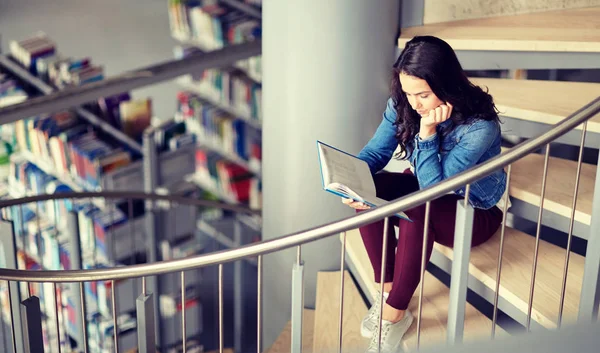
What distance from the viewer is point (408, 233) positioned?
2.23 meters

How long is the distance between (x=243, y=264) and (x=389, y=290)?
9.16ft

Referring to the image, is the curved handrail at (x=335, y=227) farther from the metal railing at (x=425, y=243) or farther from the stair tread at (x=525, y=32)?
the stair tread at (x=525, y=32)

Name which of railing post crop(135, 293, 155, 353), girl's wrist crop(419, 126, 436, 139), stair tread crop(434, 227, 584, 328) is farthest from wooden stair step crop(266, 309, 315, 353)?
girl's wrist crop(419, 126, 436, 139)

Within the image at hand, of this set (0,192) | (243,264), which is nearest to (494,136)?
(243,264)

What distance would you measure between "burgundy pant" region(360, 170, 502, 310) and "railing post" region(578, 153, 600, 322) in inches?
16.8

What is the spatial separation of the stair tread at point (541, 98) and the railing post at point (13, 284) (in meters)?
1.71

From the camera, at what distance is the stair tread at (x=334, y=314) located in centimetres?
265

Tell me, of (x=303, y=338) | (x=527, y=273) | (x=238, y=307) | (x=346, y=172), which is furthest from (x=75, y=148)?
(x=527, y=273)

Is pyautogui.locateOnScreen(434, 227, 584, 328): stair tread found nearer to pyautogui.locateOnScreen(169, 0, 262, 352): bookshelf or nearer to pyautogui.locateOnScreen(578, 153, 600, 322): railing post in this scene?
pyautogui.locateOnScreen(578, 153, 600, 322): railing post

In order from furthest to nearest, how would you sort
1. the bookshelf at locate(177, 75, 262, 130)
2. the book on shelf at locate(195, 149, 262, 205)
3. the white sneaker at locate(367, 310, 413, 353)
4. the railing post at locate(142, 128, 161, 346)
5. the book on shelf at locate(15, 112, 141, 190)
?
the book on shelf at locate(195, 149, 262, 205) < the bookshelf at locate(177, 75, 262, 130) < the book on shelf at locate(15, 112, 141, 190) < the railing post at locate(142, 128, 161, 346) < the white sneaker at locate(367, 310, 413, 353)

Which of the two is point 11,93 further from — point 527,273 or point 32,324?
point 527,273

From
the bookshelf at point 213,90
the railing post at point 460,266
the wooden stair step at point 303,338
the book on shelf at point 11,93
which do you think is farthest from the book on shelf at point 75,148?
the railing post at point 460,266

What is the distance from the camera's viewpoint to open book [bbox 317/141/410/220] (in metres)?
2.13

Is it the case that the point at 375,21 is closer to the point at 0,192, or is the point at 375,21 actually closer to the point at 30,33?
the point at 0,192
